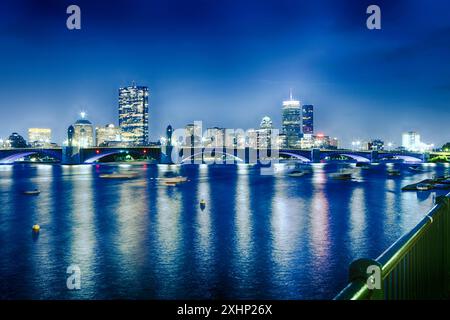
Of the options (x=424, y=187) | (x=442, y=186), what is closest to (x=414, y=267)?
(x=424, y=187)

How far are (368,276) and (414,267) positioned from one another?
9.02 feet

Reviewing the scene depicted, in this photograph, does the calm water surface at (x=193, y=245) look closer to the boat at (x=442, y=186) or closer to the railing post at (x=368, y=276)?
the railing post at (x=368, y=276)

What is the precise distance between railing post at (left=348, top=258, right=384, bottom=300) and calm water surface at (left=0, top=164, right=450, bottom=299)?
14687 millimetres

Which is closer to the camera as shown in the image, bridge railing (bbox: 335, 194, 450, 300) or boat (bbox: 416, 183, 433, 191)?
bridge railing (bbox: 335, 194, 450, 300)

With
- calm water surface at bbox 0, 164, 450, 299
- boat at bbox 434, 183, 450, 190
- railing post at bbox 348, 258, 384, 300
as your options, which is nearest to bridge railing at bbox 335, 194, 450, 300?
railing post at bbox 348, 258, 384, 300

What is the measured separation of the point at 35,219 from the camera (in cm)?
4262

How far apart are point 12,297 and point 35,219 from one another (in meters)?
26.0

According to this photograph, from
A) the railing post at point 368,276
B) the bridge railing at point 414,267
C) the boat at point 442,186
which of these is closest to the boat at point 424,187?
the boat at point 442,186

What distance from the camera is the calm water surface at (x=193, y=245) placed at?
64.9ft

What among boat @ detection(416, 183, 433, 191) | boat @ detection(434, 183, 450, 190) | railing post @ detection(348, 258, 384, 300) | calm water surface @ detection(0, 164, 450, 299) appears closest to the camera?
railing post @ detection(348, 258, 384, 300)

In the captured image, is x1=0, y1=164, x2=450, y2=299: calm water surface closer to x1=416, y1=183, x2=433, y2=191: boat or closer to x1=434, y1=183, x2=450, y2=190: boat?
x1=416, y1=183, x2=433, y2=191: boat

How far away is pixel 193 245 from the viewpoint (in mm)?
29250

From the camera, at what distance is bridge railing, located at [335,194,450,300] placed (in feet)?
14.1
